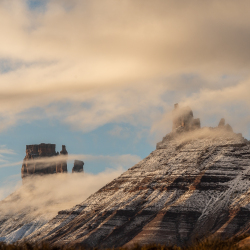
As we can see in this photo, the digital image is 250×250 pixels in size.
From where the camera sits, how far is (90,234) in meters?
180

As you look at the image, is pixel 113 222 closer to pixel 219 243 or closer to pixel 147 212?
pixel 147 212

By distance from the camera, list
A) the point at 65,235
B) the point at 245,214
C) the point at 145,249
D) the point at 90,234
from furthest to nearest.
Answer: the point at 65,235 < the point at 90,234 < the point at 245,214 < the point at 145,249

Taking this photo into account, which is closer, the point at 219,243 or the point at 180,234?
the point at 219,243

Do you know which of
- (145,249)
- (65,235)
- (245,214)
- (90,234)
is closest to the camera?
(145,249)

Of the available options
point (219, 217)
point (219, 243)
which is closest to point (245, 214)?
point (219, 217)

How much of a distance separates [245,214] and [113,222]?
1952 inches

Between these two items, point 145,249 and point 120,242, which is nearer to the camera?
point 145,249

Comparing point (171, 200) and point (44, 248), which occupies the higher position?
point (171, 200)

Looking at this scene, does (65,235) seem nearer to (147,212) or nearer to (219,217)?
(147,212)

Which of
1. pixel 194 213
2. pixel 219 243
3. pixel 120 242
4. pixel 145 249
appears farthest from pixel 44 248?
pixel 194 213

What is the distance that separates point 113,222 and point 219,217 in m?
40.3

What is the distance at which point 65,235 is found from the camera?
193 metres

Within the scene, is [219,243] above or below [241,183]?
below

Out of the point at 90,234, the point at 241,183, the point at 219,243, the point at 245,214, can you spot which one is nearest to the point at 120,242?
the point at 90,234
